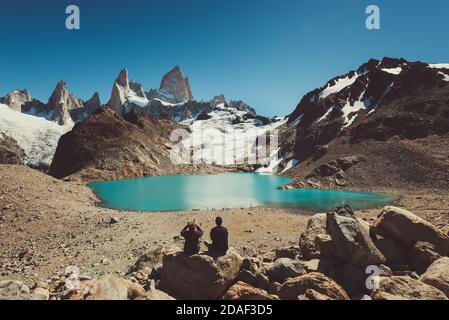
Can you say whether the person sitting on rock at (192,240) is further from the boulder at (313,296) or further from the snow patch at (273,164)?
the snow patch at (273,164)

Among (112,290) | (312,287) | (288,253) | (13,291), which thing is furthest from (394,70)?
(13,291)

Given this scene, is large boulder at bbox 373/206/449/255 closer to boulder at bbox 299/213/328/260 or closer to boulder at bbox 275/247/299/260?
boulder at bbox 299/213/328/260

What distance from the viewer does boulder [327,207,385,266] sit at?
15.1 metres

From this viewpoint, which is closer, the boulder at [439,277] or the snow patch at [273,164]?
the boulder at [439,277]

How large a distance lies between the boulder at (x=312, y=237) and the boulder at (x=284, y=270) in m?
3.00

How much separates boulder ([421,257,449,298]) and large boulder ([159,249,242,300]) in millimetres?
7755

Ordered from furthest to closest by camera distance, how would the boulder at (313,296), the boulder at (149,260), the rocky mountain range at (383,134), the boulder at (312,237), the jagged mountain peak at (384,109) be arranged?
1. the jagged mountain peak at (384,109)
2. the rocky mountain range at (383,134)
3. the boulder at (149,260)
4. the boulder at (312,237)
5. the boulder at (313,296)

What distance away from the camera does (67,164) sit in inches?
4786

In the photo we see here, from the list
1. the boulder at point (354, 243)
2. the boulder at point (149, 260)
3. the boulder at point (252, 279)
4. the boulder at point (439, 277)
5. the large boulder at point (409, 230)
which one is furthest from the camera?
the boulder at point (149, 260)

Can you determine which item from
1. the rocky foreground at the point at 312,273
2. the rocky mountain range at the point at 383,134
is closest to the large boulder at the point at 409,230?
the rocky foreground at the point at 312,273

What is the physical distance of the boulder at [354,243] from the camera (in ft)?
49.7
